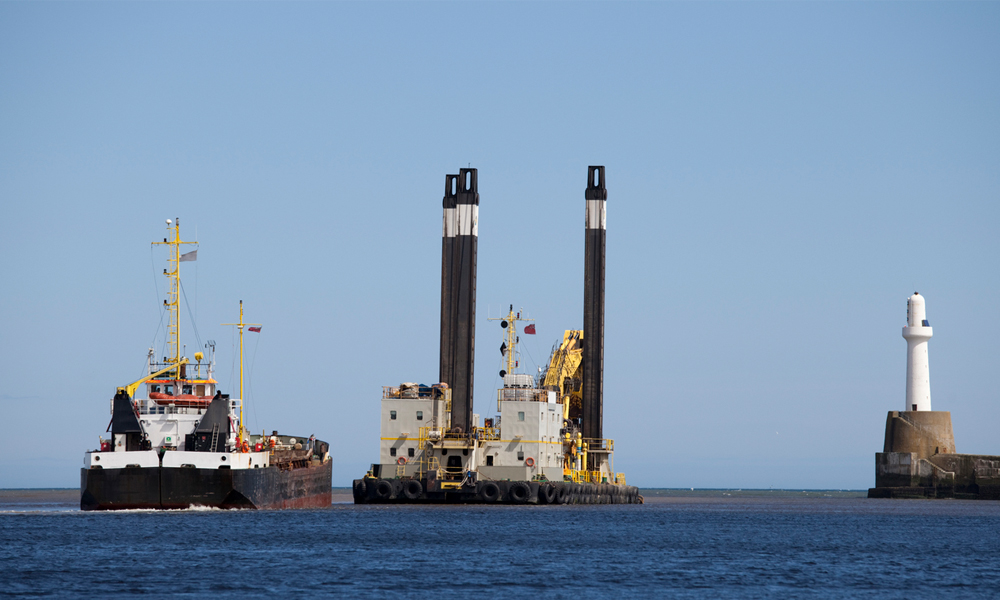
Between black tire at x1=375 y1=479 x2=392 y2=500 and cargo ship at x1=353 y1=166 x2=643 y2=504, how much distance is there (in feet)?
0.26

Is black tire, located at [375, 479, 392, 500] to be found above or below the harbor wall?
below

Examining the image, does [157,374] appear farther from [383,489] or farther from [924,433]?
[924,433]

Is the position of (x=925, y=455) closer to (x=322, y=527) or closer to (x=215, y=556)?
(x=322, y=527)

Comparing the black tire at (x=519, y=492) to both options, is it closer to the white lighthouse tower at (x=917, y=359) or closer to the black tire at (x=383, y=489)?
the black tire at (x=383, y=489)

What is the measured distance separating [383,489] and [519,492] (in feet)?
26.0

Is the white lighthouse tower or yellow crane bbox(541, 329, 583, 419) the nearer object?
yellow crane bbox(541, 329, 583, 419)

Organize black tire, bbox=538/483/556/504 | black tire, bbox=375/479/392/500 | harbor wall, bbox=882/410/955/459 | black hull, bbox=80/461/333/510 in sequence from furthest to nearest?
harbor wall, bbox=882/410/955/459, black tire, bbox=538/483/556/504, black tire, bbox=375/479/392/500, black hull, bbox=80/461/333/510

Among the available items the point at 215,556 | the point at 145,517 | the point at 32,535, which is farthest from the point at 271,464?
the point at 215,556

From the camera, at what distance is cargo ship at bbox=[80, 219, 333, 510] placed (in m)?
55.7

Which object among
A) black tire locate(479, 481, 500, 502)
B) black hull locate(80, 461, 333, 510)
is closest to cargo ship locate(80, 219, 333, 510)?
black hull locate(80, 461, 333, 510)

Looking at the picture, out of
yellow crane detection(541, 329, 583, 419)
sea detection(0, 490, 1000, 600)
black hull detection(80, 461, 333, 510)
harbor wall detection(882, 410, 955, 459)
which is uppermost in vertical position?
yellow crane detection(541, 329, 583, 419)

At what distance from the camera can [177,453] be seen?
55688mm

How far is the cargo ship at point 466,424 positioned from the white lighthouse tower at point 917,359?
34973 millimetres

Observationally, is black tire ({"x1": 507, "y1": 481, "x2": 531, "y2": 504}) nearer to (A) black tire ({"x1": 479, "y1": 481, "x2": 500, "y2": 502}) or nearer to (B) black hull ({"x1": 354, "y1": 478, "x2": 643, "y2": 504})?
(B) black hull ({"x1": 354, "y1": 478, "x2": 643, "y2": 504})
